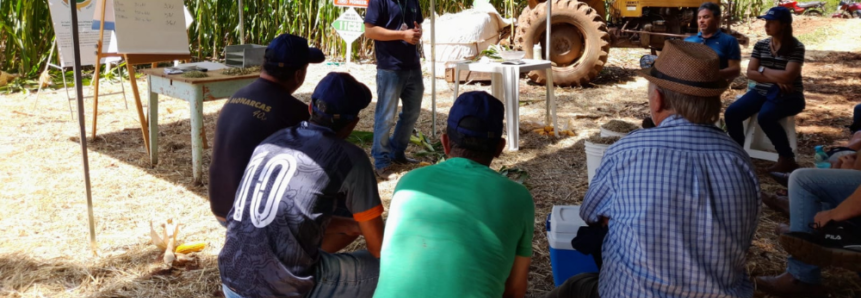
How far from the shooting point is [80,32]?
6965mm

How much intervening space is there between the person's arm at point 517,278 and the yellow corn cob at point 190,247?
2.33m

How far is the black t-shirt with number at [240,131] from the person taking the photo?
288 centimetres

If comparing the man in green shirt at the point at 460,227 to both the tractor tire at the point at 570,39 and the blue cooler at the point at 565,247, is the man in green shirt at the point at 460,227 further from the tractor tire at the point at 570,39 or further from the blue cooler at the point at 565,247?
the tractor tire at the point at 570,39

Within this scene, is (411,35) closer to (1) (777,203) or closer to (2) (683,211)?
(1) (777,203)

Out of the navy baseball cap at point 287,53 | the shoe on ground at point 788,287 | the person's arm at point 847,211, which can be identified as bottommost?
the shoe on ground at point 788,287

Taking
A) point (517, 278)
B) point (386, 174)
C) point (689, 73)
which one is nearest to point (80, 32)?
point (386, 174)

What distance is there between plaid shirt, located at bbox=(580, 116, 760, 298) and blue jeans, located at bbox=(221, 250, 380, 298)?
0.87m

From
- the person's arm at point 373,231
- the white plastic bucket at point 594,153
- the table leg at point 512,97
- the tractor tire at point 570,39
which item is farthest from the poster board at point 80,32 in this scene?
the person's arm at point 373,231

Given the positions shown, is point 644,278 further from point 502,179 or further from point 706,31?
point 706,31

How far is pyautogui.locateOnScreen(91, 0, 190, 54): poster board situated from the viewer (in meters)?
5.45

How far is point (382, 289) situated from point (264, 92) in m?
1.49

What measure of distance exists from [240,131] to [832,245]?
2.47 meters

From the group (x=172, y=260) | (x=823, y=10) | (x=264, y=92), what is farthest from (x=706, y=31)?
(x=823, y=10)

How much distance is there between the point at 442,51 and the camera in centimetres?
978
